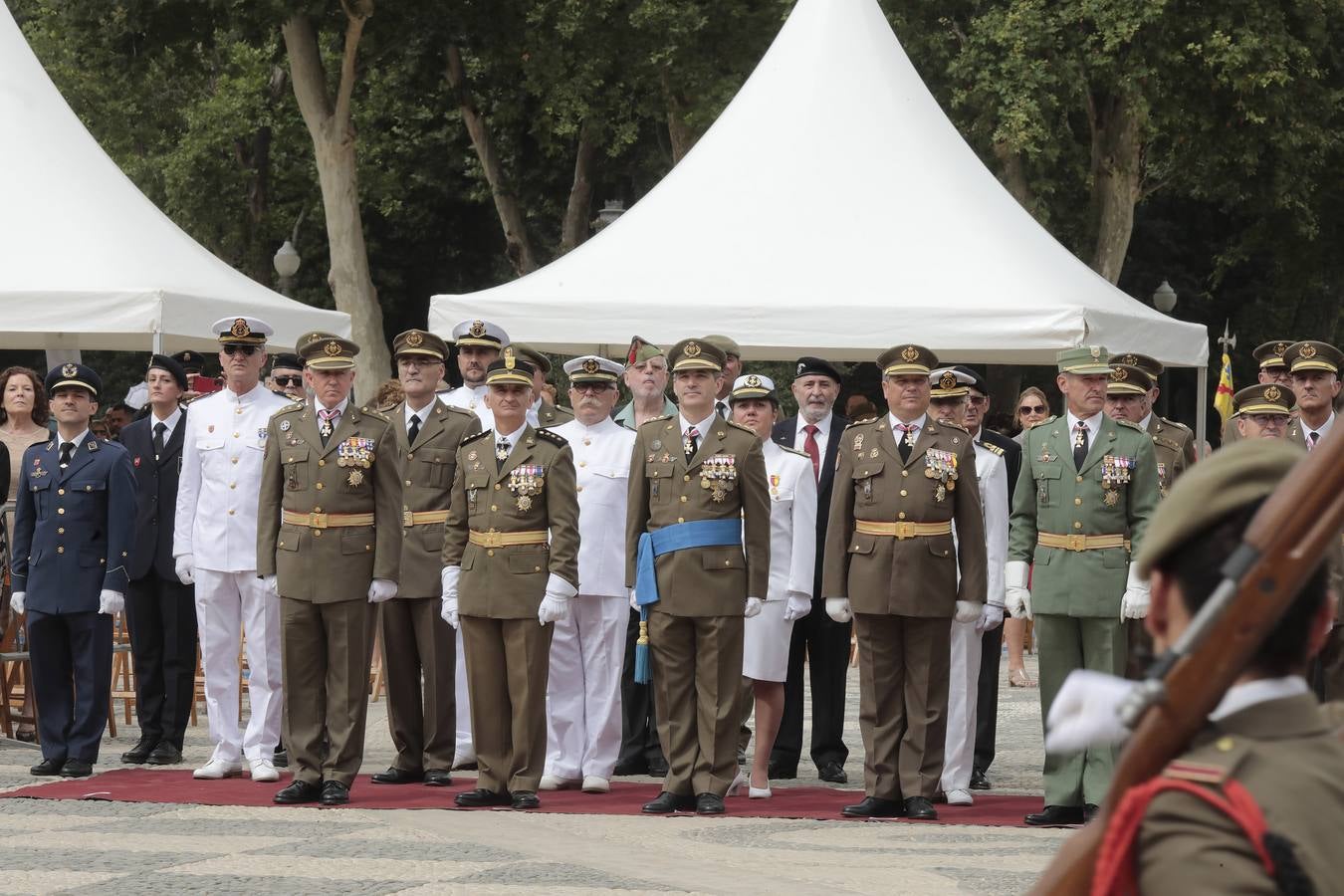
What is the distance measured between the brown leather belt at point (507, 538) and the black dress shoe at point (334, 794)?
4.09 ft

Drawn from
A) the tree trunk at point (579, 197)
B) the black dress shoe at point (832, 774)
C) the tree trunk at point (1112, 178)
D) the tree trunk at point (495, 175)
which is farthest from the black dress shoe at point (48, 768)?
the tree trunk at point (1112, 178)

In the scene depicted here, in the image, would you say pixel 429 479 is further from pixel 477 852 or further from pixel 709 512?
pixel 477 852

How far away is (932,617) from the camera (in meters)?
9.02

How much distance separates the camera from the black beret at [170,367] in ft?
36.1

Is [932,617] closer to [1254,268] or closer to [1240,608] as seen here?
[1240,608]

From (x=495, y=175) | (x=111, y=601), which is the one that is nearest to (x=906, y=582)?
(x=111, y=601)

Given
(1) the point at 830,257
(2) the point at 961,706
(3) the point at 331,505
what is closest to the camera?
(3) the point at 331,505

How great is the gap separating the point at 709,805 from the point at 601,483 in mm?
2114

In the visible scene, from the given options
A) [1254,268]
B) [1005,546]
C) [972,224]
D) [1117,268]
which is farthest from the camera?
[1254,268]

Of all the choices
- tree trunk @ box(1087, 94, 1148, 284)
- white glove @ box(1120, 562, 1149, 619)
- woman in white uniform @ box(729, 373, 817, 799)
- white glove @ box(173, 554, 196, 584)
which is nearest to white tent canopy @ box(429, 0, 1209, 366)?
woman in white uniform @ box(729, 373, 817, 799)

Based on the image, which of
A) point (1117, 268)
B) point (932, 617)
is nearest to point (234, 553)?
point (932, 617)

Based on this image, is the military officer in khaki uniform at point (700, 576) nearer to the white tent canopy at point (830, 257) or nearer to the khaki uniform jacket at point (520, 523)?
the khaki uniform jacket at point (520, 523)

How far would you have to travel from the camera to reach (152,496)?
10914 mm

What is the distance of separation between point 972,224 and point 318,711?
19.6 ft
